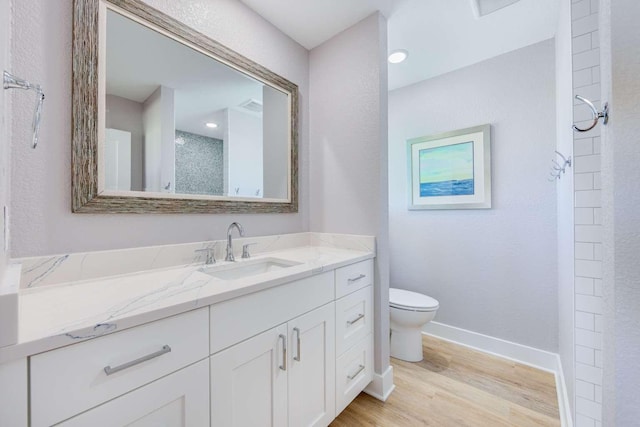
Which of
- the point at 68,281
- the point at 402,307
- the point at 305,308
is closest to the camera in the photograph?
the point at 68,281

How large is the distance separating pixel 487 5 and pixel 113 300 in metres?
2.43

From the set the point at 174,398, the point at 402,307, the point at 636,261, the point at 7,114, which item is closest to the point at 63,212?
the point at 7,114

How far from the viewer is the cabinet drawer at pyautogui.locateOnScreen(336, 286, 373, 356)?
1314mm

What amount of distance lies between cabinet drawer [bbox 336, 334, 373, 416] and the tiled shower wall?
95cm

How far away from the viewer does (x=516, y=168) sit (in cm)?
196

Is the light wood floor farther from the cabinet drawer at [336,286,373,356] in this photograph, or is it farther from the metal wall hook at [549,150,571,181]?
the metal wall hook at [549,150,571,181]

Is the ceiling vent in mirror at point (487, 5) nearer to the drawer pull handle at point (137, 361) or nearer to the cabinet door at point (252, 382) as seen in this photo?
the cabinet door at point (252, 382)

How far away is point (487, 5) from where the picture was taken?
160 cm

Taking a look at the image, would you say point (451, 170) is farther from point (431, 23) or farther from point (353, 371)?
point (353, 371)

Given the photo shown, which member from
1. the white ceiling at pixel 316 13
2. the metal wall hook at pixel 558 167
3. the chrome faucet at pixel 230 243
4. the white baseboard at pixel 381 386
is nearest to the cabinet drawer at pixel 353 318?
the white baseboard at pixel 381 386

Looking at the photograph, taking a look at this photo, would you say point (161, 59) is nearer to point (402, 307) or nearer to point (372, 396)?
point (402, 307)

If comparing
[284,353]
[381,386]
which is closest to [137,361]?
[284,353]

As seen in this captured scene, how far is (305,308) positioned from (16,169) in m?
1.14

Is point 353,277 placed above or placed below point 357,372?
above
